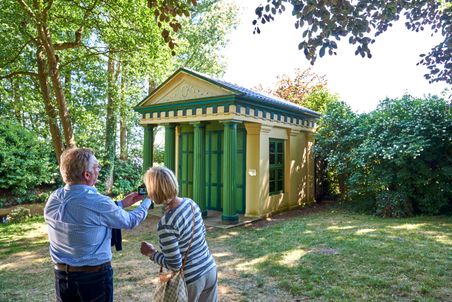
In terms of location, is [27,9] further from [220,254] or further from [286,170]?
[286,170]

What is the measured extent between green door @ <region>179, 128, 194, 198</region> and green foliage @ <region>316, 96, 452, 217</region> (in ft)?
15.4

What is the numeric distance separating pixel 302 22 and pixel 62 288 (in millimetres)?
3000

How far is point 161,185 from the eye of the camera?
Answer: 6.95 feet

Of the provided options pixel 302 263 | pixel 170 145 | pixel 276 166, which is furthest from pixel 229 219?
pixel 302 263

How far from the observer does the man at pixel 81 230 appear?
2.03 m

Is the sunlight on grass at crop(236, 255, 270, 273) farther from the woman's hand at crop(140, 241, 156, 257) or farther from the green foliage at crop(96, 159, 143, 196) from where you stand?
the green foliage at crop(96, 159, 143, 196)

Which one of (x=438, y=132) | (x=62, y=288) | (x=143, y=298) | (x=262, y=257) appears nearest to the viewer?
(x=62, y=288)

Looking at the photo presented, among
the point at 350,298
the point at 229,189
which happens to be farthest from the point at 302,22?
the point at 229,189

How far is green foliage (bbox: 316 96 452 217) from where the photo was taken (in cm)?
821

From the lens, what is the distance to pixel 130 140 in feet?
63.6

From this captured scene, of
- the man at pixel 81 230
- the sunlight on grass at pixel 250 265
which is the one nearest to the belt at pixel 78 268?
the man at pixel 81 230

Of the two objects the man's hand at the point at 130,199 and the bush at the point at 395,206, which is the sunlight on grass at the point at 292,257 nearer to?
the man's hand at the point at 130,199

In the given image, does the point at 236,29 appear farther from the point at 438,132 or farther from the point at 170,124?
the point at 438,132

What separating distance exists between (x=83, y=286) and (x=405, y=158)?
27.3 feet
